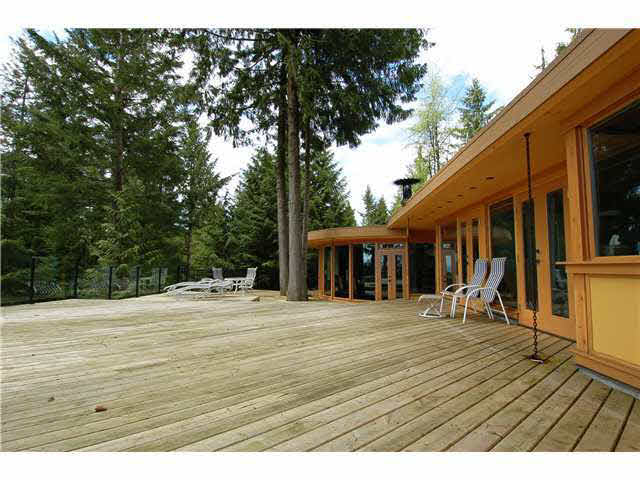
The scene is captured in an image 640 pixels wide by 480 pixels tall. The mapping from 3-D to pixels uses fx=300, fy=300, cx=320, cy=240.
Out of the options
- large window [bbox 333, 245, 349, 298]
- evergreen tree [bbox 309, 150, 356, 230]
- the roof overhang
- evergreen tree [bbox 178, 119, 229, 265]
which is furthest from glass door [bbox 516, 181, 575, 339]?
evergreen tree [bbox 178, 119, 229, 265]

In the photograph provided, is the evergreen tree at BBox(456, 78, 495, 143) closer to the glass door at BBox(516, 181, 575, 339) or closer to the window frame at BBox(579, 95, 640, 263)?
the glass door at BBox(516, 181, 575, 339)

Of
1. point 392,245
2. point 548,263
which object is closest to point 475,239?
point 548,263

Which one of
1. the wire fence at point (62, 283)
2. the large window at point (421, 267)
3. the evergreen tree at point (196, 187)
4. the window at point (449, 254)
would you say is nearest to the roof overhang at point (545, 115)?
the window at point (449, 254)

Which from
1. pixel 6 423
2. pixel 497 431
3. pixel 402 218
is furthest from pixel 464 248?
pixel 6 423

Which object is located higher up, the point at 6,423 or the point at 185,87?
the point at 185,87

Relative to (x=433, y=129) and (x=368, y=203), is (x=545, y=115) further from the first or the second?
(x=368, y=203)

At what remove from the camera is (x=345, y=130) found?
32.2 ft

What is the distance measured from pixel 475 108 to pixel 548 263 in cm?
2023

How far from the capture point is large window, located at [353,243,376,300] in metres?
12.0

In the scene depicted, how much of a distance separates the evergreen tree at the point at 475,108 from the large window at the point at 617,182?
1917 cm

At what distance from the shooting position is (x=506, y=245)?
521cm

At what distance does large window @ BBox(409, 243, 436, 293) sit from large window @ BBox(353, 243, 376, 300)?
5.05 ft

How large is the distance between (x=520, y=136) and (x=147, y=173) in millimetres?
15827
